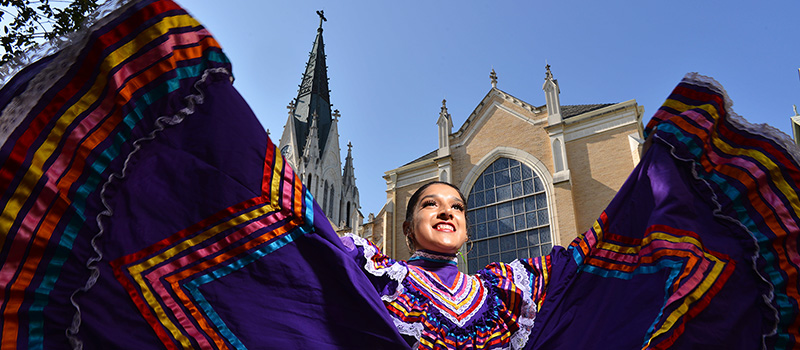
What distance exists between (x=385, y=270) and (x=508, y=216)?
44.4 feet

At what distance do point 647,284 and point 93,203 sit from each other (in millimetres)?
2270

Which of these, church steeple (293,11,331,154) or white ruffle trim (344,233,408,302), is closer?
white ruffle trim (344,233,408,302)

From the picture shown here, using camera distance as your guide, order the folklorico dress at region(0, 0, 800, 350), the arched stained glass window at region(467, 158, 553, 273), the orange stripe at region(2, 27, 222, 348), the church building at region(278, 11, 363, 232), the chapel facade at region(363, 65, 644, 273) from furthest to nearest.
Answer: the church building at region(278, 11, 363, 232) < the arched stained glass window at region(467, 158, 553, 273) < the chapel facade at region(363, 65, 644, 273) < the folklorico dress at region(0, 0, 800, 350) < the orange stripe at region(2, 27, 222, 348)

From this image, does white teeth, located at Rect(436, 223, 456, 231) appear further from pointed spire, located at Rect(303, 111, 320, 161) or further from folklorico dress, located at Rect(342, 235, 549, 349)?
pointed spire, located at Rect(303, 111, 320, 161)

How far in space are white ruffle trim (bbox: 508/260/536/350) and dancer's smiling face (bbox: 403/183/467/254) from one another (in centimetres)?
39

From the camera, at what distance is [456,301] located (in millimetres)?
2709

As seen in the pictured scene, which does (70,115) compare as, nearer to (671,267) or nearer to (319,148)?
(671,267)

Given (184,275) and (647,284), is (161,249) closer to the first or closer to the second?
(184,275)

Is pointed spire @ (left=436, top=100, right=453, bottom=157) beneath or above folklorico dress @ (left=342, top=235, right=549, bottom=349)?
above

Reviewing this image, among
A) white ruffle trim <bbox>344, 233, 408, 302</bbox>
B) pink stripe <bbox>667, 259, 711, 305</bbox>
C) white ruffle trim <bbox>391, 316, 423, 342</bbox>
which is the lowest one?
white ruffle trim <bbox>391, 316, 423, 342</bbox>

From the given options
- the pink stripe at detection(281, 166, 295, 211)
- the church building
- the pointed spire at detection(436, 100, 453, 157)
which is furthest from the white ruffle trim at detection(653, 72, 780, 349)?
the church building

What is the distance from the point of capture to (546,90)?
17.4m

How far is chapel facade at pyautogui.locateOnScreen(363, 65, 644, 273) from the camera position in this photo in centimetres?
1496

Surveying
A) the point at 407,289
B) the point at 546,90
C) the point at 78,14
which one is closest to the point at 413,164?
the point at 546,90
